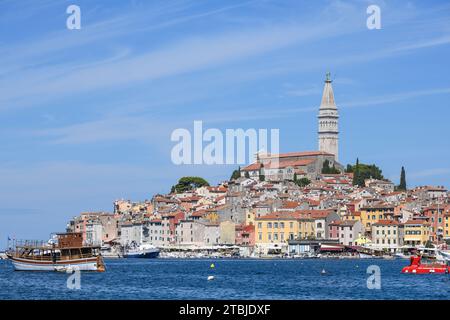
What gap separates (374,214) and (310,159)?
30.4m

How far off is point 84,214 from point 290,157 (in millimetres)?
23512

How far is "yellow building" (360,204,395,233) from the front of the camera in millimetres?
80438

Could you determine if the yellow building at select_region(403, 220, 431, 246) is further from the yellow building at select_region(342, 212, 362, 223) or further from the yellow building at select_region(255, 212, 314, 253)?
the yellow building at select_region(255, 212, 314, 253)

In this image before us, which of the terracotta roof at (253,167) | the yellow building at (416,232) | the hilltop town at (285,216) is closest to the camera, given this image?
the yellow building at (416,232)

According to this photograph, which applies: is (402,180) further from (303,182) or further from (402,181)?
(303,182)

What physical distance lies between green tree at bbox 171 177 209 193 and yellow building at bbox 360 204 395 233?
28.5m

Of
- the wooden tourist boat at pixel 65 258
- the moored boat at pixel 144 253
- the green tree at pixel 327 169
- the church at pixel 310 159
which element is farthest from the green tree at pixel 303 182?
the wooden tourist boat at pixel 65 258

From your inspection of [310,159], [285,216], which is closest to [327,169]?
[310,159]

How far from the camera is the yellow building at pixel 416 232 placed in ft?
257

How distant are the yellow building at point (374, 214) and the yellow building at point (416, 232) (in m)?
2.00

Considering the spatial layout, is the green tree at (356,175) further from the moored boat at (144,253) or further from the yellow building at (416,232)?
the moored boat at (144,253)

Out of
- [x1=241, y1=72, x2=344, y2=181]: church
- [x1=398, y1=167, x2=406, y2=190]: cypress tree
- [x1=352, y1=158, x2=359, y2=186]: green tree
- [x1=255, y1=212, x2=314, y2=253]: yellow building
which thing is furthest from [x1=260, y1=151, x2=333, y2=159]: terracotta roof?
[x1=255, y1=212, x2=314, y2=253]: yellow building

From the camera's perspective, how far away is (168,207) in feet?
314
